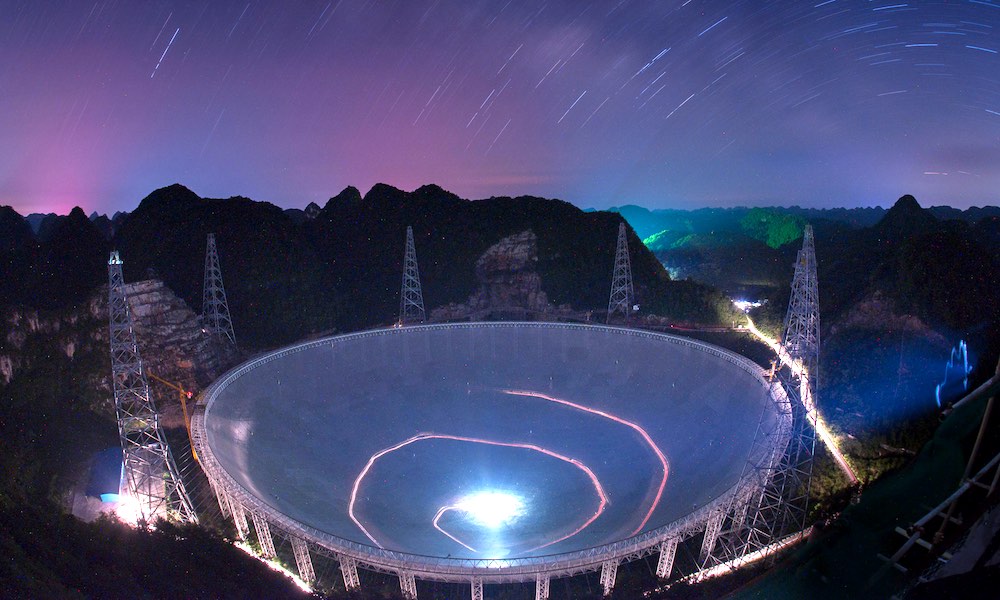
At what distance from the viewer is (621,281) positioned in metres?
39.2

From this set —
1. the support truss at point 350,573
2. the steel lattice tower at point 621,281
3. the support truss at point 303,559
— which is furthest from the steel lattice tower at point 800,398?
the steel lattice tower at point 621,281

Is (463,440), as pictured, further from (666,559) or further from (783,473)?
(783,473)

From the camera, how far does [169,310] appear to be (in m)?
30.5

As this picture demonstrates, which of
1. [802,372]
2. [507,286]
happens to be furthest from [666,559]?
[507,286]

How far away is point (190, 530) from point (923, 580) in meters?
19.3

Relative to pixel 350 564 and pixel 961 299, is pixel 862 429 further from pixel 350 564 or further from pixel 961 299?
pixel 350 564

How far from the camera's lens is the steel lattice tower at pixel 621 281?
34.9 meters

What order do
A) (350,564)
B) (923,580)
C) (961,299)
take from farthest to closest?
1. (961,299)
2. (350,564)
3. (923,580)

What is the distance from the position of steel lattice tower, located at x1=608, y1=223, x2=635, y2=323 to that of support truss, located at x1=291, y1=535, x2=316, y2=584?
2532cm

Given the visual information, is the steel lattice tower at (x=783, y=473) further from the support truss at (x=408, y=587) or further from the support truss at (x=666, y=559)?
the support truss at (x=408, y=587)

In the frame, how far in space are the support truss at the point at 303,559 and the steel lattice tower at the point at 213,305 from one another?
19.5 m

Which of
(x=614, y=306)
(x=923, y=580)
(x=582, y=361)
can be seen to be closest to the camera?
(x=923, y=580)

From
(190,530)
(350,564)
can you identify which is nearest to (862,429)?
(350,564)

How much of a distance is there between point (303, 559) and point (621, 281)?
29.8 meters
